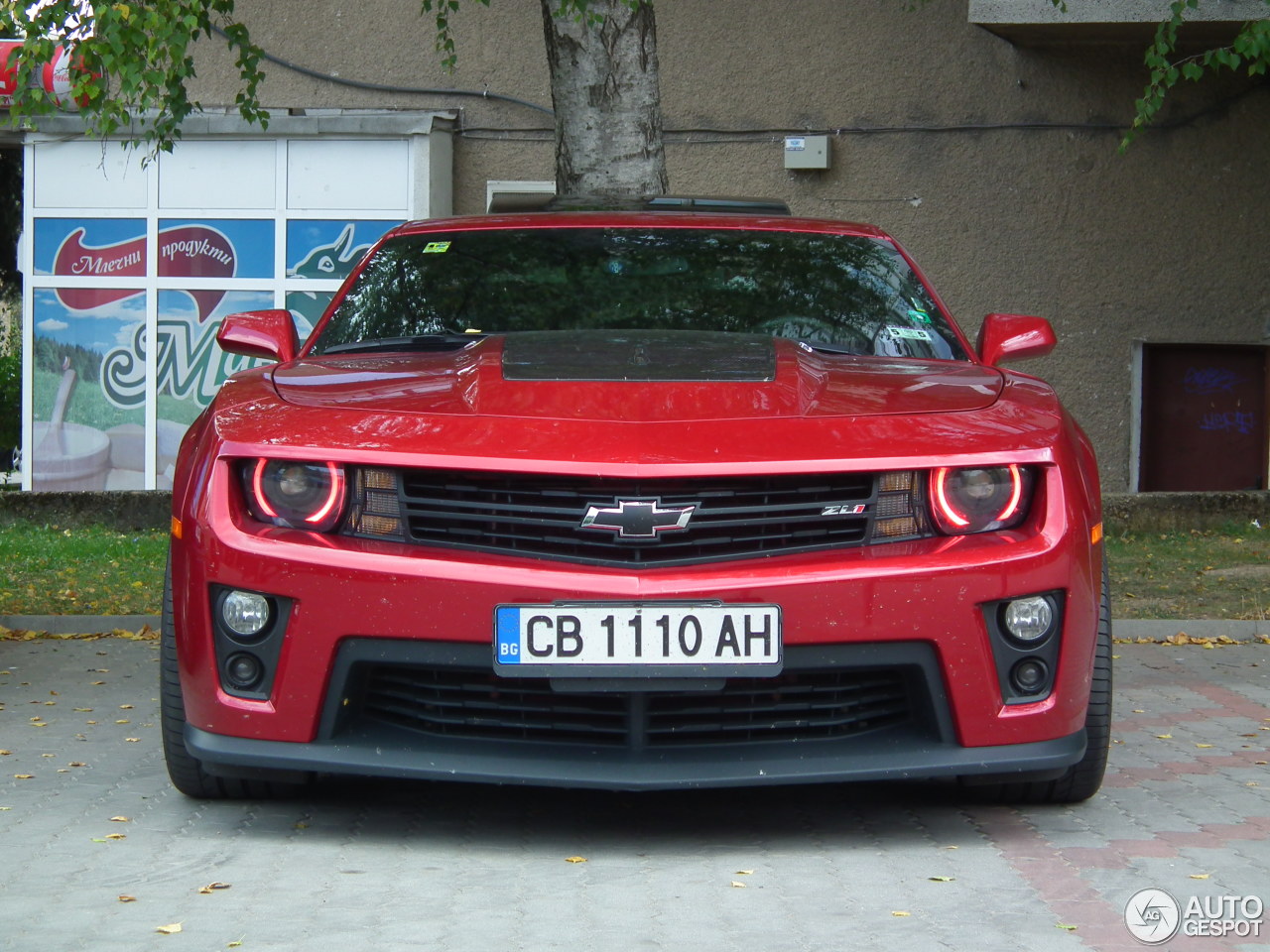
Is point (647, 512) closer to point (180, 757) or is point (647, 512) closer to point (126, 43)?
point (180, 757)

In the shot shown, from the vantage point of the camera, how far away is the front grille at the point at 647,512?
3.57 metres

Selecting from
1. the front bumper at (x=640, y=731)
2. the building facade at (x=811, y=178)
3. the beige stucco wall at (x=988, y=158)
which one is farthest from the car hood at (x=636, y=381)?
the beige stucco wall at (x=988, y=158)

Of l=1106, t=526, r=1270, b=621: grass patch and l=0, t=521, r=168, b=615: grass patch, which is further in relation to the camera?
l=1106, t=526, r=1270, b=621: grass patch

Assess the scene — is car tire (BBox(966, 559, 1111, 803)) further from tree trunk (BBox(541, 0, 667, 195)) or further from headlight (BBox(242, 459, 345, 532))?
tree trunk (BBox(541, 0, 667, 195))

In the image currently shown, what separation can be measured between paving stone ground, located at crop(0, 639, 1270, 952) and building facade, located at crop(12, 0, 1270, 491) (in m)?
9.25

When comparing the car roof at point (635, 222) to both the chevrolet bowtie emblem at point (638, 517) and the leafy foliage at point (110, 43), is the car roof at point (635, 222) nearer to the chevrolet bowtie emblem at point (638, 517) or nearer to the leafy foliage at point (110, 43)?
the chevrolet bowtie emblem at point (638, 517)

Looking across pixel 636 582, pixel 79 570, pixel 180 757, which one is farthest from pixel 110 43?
pixel 636 582

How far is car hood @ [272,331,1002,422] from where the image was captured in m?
3.70

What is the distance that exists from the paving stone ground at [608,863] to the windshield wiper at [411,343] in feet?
3.71

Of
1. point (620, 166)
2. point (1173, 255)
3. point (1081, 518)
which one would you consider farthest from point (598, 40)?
point (1173, 255)

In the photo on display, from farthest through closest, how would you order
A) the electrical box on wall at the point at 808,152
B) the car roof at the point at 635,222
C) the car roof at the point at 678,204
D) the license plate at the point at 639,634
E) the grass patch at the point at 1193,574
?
the electrical box on wall at the point at 808,152
the grass patch at the point at 1193,574
the car roof at the point at 678,204
the car roof at the point at 635,222
the license plate at the point at 639,634

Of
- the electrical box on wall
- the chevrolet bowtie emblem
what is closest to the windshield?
the chevrolet bowtie emblem

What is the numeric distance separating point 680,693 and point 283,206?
11597 millimetres

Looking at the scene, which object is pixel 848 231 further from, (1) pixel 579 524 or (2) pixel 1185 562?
(2) pixel 1185 562
